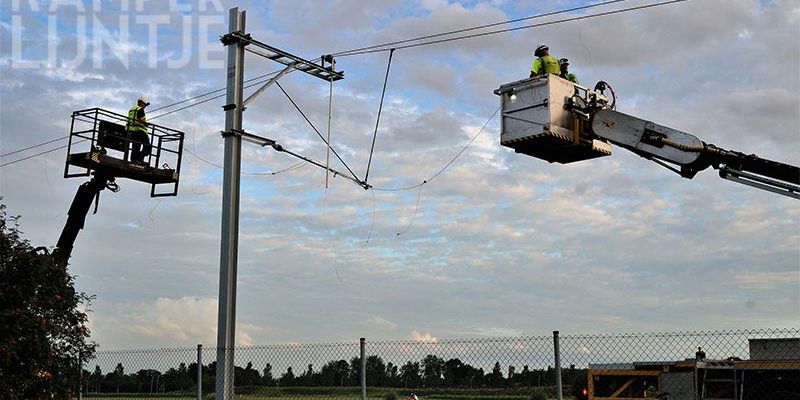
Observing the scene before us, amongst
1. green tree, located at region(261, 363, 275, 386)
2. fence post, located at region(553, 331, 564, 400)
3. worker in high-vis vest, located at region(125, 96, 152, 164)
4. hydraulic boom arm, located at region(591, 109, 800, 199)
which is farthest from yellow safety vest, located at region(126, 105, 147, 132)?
fence post, located at region(553, 331, 564, 400)

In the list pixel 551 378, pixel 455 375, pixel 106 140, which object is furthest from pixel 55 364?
pixel 551 378

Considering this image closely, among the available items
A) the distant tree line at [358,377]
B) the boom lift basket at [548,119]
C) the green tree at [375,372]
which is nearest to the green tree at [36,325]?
the distant tree line at [358,377]

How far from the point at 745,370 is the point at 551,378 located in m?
5.14

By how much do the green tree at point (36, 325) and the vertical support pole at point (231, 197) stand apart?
257 cm

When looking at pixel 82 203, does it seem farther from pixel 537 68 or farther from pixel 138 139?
pixel 537 68

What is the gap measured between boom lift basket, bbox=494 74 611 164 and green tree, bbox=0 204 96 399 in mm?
8315

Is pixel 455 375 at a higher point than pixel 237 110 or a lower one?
lower

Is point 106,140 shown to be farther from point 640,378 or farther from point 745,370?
point 745,370

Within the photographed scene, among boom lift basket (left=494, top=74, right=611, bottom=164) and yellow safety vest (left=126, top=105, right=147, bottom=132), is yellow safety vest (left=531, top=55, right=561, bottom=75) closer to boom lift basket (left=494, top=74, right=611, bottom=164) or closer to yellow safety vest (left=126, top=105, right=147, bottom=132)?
boom lift basket (left=494, top=74, right=611, bottom=164)

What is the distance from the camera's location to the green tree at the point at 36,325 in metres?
14.2

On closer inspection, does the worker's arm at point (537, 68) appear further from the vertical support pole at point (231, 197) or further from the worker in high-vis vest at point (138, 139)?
the worker in high-vis vest at point (138, 139)

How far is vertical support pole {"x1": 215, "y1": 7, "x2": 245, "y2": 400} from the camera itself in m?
15.7

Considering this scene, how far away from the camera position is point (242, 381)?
655 inches

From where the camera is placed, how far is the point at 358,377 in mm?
12594
